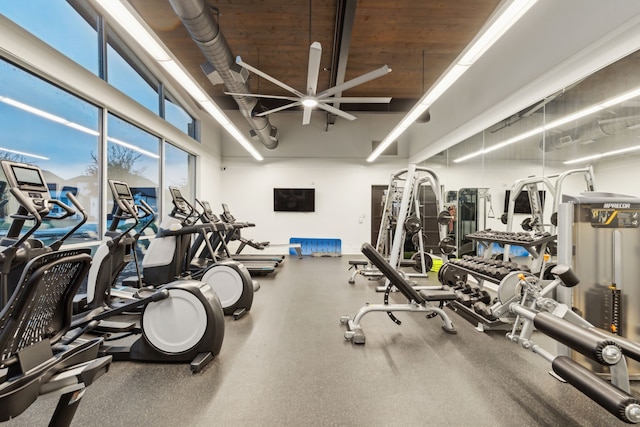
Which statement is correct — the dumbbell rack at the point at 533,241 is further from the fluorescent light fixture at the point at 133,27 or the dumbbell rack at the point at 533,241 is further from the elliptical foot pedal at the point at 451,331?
the fluorescent light fixture at the point at 133,27

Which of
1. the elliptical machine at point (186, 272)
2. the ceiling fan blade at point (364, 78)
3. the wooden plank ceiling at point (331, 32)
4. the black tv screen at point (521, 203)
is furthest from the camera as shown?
the black tv screen at point (521, 203)

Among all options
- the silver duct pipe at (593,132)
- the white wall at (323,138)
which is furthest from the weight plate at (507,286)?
the white wall at (323,138)

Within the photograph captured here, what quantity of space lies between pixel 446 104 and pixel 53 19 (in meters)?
6.78

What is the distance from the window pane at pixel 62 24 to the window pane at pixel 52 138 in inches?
17.0

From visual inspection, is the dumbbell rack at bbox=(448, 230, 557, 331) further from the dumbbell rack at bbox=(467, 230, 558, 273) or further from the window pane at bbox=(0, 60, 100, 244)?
the window pane at bbox=(0, 60, 100, 244)

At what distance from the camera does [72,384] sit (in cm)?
118

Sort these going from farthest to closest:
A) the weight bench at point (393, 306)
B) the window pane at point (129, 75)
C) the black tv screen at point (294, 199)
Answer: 1. the black tv screen at point (294, 199)
2. the window pane at point (129, 75)
3. the weight bench at point (393, 306)

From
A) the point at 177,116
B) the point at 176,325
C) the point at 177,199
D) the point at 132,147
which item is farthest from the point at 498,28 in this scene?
the point at 177,116

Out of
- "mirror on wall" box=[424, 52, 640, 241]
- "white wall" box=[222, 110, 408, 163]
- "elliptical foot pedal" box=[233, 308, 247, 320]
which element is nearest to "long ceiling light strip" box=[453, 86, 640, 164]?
"mirror on wall" box=[424, 52, 640, 241]

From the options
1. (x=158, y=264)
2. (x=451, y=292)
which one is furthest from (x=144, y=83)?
(x=451, y=292)

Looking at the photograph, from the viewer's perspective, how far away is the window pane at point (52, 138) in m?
2.71

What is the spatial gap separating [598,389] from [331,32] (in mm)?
4777

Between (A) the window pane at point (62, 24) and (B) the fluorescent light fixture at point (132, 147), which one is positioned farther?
(B) the fluorescent light fixture at point (132, 147)

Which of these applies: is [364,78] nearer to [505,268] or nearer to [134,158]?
[505,268]
